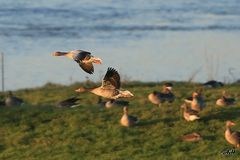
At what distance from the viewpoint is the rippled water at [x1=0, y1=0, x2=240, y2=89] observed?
24641 mm

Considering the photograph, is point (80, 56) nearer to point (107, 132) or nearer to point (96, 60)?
point (96, 60)

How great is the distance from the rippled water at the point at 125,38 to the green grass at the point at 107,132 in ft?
18.2

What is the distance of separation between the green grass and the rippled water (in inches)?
218

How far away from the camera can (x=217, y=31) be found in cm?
3634

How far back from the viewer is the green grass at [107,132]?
1345cm

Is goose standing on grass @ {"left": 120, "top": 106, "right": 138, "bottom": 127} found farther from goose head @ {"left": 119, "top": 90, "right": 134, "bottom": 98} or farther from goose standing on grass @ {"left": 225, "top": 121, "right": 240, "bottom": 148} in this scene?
goose head @ {"left": 119, "top": 90, "right": 134, "bottom": 98}

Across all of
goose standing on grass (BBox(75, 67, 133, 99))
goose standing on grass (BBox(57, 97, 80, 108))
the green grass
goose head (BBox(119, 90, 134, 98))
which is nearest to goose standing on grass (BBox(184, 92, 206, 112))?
the green grass

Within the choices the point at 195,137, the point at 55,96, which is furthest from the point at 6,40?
the point at 195,137

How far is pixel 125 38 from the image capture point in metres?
34.3

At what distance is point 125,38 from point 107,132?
20.1 meters

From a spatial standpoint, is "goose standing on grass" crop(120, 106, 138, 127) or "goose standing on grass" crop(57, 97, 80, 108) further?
"goose standing on grass" crop(57, 97, 80, 108)

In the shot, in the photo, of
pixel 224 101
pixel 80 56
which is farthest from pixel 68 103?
pixel 80 56

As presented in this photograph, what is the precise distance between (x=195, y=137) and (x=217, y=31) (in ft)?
76.0

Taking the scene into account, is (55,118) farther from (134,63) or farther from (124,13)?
(124,13)
